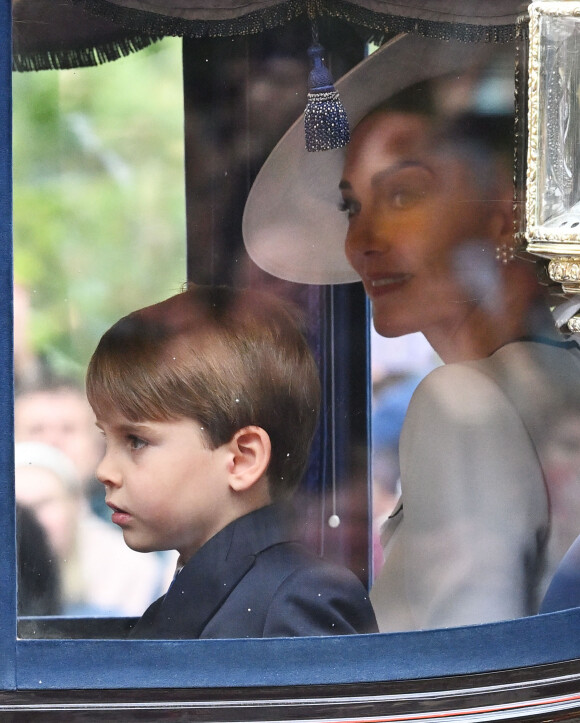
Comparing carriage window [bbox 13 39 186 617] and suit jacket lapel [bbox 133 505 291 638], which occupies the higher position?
carriage window [bbox 13 39 186 617]

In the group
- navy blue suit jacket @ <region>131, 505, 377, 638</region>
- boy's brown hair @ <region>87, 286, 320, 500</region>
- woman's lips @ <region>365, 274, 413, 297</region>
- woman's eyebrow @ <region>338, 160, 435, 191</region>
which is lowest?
navy blue suit jacket @ <region>131, 505, 377, 638</region>

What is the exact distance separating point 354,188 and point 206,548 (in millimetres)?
625

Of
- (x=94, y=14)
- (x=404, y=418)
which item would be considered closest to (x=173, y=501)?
(x=404, y=418)

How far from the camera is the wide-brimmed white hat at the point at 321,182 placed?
1.72 m

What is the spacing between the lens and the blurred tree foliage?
1586 millimetres

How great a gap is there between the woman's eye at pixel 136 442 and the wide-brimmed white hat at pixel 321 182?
33cm

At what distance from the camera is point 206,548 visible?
1.69 m

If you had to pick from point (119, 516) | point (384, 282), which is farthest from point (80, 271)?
point (384, 282)

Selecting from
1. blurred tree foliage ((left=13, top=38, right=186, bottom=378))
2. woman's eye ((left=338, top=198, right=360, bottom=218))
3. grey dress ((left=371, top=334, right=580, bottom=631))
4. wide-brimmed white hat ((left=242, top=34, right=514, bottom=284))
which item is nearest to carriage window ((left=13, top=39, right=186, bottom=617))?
blurred tree foliage ((left=13, top=38, right=186, bottom=378))

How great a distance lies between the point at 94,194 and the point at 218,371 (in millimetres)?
326

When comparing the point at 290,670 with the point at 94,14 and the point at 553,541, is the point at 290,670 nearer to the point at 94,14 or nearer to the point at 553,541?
the point at 553,541

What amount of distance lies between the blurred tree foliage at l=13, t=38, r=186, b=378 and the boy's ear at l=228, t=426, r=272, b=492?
0.25m

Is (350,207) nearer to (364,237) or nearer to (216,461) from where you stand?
(364,237)

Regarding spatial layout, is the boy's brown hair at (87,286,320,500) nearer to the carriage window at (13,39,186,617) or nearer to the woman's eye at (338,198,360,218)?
the carriage window at (13,39,186,617)
